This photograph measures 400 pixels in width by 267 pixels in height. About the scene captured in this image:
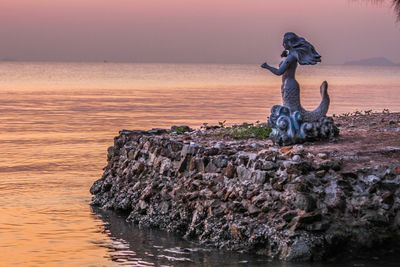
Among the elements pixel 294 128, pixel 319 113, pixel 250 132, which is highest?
pixel 319 113

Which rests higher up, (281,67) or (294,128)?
(281,67)

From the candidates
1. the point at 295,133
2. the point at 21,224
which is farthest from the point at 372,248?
the point at 21,224

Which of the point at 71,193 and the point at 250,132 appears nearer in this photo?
the point at 250,132

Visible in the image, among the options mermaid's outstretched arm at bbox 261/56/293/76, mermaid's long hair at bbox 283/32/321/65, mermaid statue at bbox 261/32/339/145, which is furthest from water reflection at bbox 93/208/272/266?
mermaid's long hair at bbox 283/32/321/65

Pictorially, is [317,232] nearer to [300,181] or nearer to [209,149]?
[300,181]

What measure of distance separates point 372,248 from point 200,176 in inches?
178

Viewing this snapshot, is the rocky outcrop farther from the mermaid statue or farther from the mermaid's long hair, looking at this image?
the mermaid's long hair

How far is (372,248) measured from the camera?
1817cm

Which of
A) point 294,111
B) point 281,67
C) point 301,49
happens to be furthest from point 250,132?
point 301,49

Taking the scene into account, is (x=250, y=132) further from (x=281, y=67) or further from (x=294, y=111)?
(x=281, y=67)

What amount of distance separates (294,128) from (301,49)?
1.96m

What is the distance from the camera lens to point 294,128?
71.8ft

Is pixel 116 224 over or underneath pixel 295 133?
underneath

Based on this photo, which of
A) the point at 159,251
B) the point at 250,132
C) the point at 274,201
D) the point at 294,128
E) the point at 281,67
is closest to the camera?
the point at 274,201
